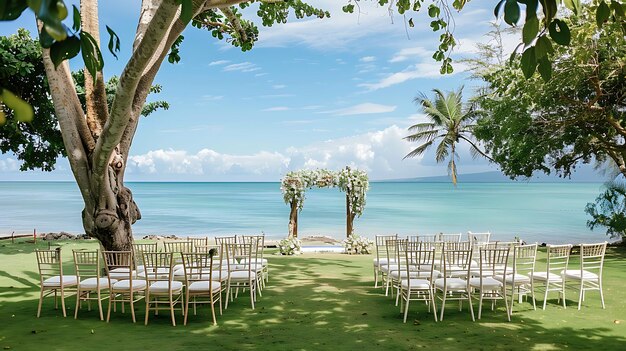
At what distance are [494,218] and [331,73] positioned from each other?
49781mm

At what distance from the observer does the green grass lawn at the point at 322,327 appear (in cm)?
544

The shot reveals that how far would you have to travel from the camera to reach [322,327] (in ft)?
20.1

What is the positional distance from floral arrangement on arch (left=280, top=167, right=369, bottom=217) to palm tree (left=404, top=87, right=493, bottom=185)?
15.9 m

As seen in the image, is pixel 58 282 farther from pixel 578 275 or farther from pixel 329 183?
pixel 329 183

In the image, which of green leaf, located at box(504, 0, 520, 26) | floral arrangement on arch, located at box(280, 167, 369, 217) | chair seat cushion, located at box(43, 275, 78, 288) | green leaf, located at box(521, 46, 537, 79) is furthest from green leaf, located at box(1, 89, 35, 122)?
floral arrangement on arch, located at box(280, 167, 369, 217)

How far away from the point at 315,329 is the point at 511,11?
5.31 metres

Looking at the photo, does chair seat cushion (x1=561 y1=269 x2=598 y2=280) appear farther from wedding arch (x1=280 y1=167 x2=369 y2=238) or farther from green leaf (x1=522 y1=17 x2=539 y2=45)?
wedding arch (x1=280 y1=167 x2=369 y2=238)

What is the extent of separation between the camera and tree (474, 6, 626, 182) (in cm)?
1095

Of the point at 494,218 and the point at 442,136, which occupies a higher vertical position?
the point at 442,136

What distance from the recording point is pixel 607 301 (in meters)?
7.56

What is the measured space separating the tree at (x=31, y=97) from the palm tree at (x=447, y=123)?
2009cm

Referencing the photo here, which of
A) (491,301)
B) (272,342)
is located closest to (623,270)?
(491,301)

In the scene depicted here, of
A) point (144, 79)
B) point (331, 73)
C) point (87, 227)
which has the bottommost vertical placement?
point (87, 227)

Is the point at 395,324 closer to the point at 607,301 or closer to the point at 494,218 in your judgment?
the point at 607,301
